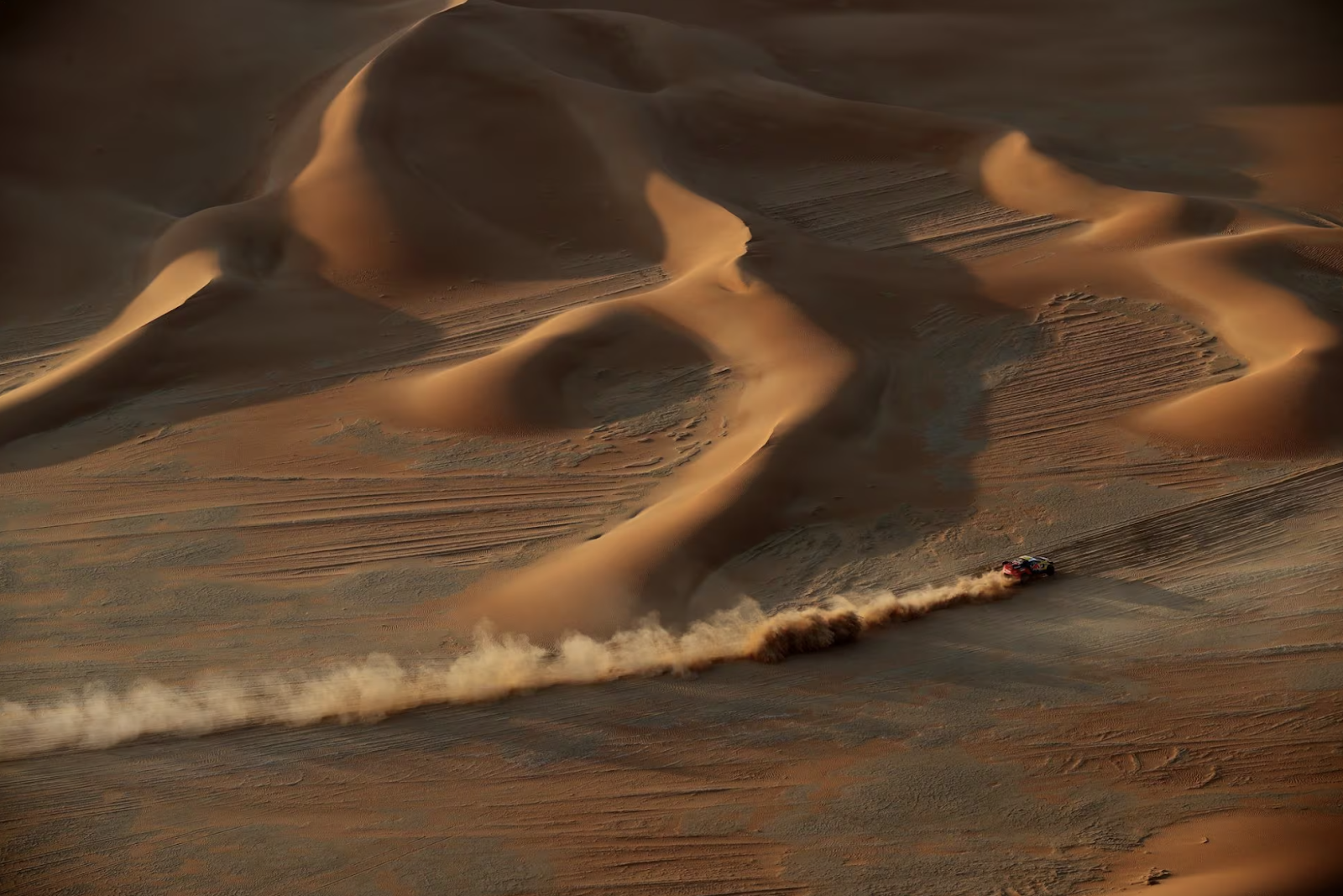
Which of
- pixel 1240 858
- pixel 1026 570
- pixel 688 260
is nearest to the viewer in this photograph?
pixel 1240 858

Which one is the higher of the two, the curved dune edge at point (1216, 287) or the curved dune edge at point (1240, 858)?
the curved dune edge at point (1216, 287)

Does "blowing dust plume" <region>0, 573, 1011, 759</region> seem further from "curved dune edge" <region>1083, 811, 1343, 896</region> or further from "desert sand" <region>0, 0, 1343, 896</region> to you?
"curved dune edge" <region>1083, 811, 1343, 896</region>

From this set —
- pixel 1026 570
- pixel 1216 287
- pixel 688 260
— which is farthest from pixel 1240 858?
pixel 688 260

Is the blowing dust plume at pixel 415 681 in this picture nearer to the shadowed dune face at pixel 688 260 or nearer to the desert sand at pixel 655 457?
the desert sand at pixel 655 457

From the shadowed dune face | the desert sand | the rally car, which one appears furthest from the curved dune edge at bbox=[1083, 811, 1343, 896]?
the shadowed dune face

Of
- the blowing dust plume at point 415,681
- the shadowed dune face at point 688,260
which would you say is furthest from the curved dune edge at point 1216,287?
the blowing dust plume at point 415,681

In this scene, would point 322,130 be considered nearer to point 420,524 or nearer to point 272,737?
point 420,524

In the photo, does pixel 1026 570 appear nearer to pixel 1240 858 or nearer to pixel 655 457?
pixel 1240 858
